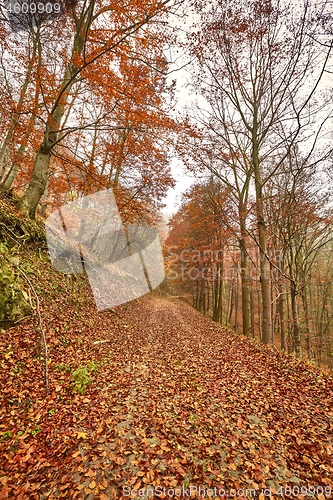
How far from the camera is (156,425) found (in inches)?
156

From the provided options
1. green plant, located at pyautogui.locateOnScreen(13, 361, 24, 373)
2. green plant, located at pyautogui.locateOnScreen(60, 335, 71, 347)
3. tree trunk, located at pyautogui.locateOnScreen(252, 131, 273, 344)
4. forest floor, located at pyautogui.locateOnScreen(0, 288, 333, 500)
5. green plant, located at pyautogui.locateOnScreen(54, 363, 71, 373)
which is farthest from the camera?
tree trunk, located at pyautogui.locateOnScreen(252, 131, 273, 344)

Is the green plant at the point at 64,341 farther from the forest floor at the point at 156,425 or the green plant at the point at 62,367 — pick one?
the green plant at the point at 62,367

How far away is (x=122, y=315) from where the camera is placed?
38.4ft

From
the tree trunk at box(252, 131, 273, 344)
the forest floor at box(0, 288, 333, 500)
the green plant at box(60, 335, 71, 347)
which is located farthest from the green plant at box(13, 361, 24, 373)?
the tree trunk at box(252, 131, 273, 344)

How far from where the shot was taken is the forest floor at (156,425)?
2.88m

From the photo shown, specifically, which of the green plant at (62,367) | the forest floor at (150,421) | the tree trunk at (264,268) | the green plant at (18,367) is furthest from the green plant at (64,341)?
the tree trunk at (264,268)

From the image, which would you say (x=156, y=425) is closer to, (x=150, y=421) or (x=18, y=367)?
(x=150, y=421)

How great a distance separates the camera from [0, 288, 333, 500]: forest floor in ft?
9.46

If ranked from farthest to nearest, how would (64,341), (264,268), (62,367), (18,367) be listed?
(264,268)
(64,341)
(62,367)
(18,367)

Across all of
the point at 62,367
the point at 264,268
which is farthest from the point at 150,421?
the point at 264,268

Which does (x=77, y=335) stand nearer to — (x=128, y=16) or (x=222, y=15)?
(x=128, y=16)

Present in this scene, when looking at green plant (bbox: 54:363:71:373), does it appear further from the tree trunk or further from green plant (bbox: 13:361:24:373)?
A: the tree trunk

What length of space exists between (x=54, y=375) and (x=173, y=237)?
18.8 m

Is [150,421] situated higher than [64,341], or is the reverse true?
[64,341]
